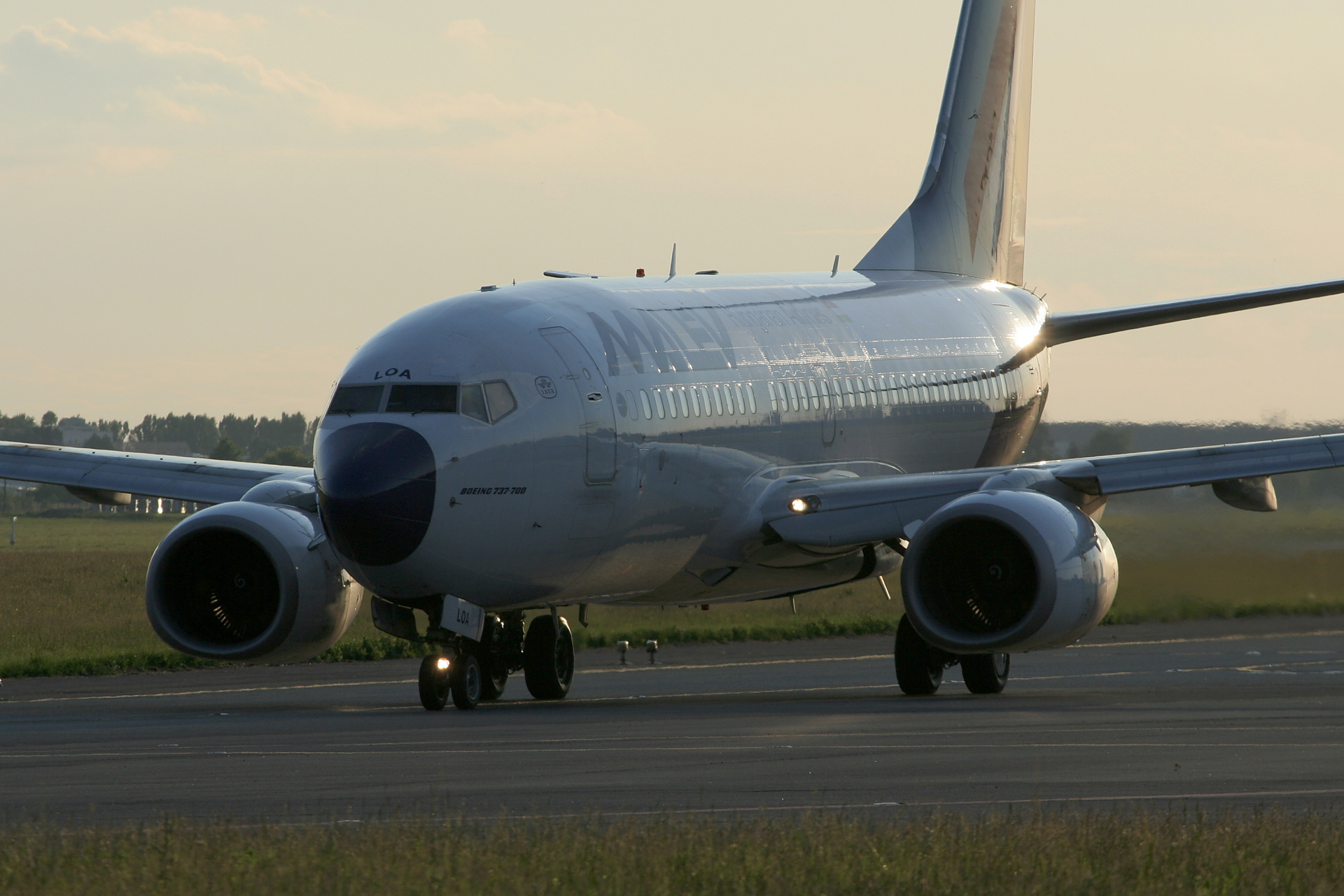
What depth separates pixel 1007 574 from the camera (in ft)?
70.2

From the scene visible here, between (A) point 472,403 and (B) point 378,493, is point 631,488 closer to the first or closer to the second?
(A) point 472,403

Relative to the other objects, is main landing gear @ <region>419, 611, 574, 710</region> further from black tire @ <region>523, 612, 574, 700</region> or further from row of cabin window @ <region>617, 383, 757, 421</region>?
row of cabin window @ <region>617, 383, 757, 421</region>

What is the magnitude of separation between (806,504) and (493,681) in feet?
12.7

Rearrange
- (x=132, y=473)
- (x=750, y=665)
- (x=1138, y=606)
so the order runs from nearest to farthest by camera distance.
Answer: (x=132, y=473) < (x=750, y=665) < (x=1138, y=606)

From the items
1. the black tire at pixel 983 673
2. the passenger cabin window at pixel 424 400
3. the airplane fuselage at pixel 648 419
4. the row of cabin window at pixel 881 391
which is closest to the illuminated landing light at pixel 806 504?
the airplane fuselage at pixel 648 419

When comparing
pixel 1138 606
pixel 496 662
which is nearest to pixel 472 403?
pixel 496 662

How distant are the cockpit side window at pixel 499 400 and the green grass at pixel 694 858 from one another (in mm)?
8130

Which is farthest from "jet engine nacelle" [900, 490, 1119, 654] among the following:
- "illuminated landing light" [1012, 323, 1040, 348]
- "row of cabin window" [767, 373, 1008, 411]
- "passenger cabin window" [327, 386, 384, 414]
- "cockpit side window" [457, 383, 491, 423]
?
"illuminated landing light" [1012, 323, 1040, 348]

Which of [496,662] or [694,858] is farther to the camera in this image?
[496,662]

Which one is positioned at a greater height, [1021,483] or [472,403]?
[472,403]

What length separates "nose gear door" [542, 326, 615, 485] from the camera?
19.9m

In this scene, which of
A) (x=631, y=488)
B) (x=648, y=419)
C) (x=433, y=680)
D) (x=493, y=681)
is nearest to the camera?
(x=433, y=680)

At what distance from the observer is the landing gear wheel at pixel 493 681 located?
71.4 ft

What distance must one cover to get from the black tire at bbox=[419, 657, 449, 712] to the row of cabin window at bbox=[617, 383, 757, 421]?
10.1 feet
